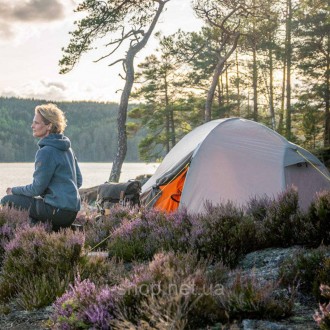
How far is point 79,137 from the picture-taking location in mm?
129000

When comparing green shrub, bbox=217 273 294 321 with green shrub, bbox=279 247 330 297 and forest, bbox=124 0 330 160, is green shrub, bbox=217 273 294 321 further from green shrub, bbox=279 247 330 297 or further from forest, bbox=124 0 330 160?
forest, bbox=124 0 330 160

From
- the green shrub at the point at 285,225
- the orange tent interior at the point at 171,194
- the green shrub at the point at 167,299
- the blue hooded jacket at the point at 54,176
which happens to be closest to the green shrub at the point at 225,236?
the green shrub at the point at 285,225

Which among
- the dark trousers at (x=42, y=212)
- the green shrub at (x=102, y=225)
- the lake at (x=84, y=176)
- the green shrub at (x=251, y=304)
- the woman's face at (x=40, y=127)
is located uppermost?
the woman's face at (x=40, y=127)

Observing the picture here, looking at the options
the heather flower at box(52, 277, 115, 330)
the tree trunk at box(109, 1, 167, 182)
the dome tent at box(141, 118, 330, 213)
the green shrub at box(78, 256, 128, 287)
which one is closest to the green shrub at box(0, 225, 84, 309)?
the green shrub at box(78, 256, 128, 287)

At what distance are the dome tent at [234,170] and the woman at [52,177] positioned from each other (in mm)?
2533

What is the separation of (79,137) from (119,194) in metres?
121

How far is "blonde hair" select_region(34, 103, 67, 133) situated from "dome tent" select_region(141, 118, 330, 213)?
279 cm

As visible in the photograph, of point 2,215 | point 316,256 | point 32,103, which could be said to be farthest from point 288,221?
point 32,103

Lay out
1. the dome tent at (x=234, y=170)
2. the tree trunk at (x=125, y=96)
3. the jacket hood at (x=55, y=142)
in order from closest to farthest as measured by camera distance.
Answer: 1. the jacket hood at (x=55, y=142)
2. the dome tent at (x=234, y=170)
3. the tree trunk at (x=125, y=96)

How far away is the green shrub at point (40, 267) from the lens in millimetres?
4105

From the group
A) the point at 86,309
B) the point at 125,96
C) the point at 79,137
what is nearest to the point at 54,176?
the point at 86,309

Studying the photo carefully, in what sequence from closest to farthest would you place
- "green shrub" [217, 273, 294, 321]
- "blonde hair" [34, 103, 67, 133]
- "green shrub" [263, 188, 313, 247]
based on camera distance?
1. "green shrub" [217, 273, 294, 321]
2. "green shrub" [263, 188, 313, 247]
3. "blonde hair" [34, 103, 67, 133]

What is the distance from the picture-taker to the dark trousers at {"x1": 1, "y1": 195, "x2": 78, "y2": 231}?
639 cm

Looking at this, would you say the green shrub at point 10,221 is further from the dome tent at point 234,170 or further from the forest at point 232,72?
the forest at point 232,72
